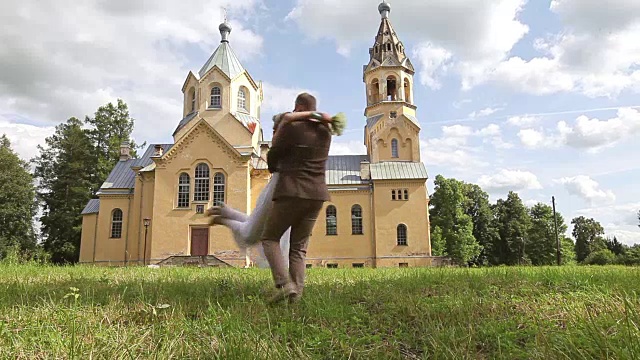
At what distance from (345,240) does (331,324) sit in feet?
89.8

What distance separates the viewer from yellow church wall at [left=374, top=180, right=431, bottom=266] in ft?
97.2

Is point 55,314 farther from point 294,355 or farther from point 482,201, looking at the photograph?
point 482,201

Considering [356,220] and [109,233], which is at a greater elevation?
[356,220]

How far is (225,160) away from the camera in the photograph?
27.7 m

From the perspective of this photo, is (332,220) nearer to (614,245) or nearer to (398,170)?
(398,170)

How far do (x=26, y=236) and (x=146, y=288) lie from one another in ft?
131

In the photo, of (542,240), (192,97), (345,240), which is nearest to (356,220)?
(345,240)

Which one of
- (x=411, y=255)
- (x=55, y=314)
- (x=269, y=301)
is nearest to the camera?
(x=55, y=314)

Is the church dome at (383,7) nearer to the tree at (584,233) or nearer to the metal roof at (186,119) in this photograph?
the metal roof at (186,119)

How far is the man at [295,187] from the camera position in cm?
435

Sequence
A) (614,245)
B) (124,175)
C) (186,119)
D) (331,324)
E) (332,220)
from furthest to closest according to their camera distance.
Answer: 1. (614,245)
2. (186,119)
3. (124,175)
4. (332,220)
5. (331,324)

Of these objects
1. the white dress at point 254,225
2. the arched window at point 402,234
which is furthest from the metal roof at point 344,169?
the white dress at point 254,225

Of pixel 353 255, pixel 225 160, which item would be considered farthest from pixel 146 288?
pixel 353 255

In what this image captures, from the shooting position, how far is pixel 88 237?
1174 inches
